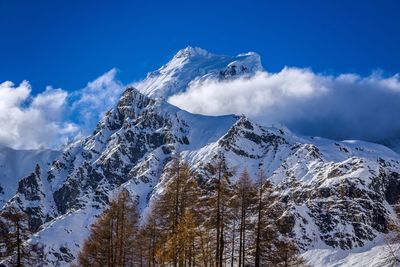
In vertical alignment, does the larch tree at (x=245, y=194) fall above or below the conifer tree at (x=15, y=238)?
above

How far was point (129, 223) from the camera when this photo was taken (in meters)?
51.0

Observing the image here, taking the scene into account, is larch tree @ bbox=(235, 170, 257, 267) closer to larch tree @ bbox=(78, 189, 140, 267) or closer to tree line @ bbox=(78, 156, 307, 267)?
tree line @ bbox=(78, 156, 307, 267)

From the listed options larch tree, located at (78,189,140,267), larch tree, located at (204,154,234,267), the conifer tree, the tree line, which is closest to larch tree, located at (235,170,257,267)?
→ the tree line

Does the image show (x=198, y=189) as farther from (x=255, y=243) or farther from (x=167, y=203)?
(x=255, y=243)

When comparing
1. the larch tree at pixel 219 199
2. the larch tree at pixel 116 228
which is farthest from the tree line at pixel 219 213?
the larch tree at pixel 116 228

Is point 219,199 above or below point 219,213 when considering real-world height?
above

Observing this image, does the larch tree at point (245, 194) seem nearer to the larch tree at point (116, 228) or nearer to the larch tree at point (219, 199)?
the larch tree at point (219, 199)

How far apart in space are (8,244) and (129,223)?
10.1 meters

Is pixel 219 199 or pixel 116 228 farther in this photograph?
pixel 116 228

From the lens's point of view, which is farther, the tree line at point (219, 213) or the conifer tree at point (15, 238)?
the conifer tree at point (15, 238)

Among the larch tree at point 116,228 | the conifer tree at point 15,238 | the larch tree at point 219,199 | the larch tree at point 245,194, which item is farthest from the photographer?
the larch tree at point 116,228

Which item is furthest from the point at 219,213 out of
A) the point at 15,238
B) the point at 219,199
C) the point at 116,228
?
the point at 15,238

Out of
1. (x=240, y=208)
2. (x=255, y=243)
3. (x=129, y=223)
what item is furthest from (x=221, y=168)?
(x=129, y=223)

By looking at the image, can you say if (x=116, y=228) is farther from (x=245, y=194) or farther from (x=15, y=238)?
(x=245, y=194)
